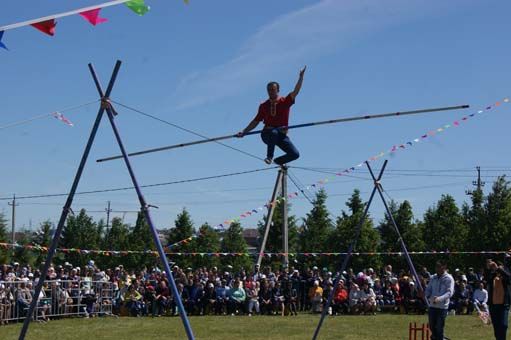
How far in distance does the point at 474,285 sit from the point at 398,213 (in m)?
11.4

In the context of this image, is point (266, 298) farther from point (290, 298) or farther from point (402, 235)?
point (402, 235)

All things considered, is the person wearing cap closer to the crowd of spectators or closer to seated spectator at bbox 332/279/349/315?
the crowd of spectators

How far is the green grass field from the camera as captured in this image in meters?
14.2

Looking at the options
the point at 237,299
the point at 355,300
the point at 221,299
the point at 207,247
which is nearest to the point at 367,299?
the point at 355,300

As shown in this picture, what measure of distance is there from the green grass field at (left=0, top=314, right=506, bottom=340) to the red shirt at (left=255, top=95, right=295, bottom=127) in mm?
5504

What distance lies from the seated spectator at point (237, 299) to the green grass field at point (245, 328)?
148 centimetres

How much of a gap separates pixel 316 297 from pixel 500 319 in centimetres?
1015

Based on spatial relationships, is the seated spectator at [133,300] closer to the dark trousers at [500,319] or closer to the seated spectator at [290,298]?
the seated spectator at [290,298]

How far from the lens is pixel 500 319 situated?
11602mm

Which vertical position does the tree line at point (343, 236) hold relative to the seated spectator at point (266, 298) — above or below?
above

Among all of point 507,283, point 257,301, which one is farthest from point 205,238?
point 507,283

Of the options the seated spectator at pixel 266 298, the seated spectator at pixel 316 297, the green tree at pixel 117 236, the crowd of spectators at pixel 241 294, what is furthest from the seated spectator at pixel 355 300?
the green tree at pixel 117 236

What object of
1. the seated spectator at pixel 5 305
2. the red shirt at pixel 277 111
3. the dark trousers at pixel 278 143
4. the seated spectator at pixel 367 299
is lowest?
the seated spectator at pixel 5 305

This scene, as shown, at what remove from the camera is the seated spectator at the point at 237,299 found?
69.5 ft
